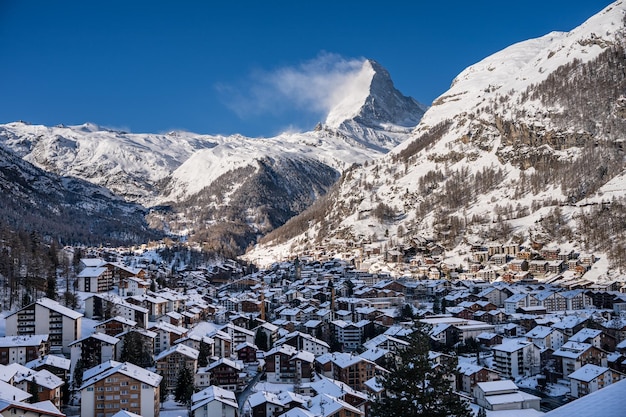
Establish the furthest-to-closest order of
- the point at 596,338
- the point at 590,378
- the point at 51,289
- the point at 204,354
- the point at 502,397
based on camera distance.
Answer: the point at 51,289 → the point at 204,354 → the point at 596,338 → the point at 590,378 → the point at 502,397

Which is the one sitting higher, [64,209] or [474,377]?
[64,209]

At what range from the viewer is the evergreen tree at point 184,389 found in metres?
23.6

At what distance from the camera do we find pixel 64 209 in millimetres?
119188

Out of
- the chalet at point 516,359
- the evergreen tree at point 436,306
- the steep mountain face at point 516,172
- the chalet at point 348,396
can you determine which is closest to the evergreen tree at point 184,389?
the chalet at point 348,396

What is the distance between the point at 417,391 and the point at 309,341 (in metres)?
25.4

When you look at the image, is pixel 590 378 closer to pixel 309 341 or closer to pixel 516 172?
pixel 309 341

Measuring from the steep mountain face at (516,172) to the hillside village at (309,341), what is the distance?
18.8 feet

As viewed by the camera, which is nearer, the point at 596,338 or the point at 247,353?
the point at 596,338

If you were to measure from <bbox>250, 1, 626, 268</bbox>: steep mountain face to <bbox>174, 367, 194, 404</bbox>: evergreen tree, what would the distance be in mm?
36270

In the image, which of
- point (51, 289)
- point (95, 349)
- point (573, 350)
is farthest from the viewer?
point (51, 289)

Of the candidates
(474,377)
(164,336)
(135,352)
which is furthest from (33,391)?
(474,377)

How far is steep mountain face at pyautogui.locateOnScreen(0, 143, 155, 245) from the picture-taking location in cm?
8994

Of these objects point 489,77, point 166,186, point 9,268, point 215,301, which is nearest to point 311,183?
point 166,186

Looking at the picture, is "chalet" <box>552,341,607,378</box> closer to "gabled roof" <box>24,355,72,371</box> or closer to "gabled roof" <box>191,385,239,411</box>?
"gabled roof" <box>191,385,239,411</box>
